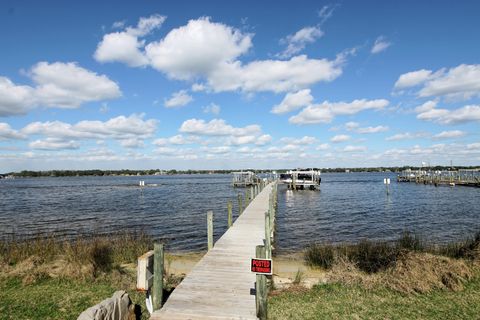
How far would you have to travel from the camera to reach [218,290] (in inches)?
313

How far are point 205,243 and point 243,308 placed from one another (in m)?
11.3

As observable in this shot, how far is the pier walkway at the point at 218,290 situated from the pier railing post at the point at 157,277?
0.63 ft

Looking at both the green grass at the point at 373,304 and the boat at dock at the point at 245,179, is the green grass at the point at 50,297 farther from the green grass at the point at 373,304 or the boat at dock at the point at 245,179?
the boat at dock at the point at 245,179

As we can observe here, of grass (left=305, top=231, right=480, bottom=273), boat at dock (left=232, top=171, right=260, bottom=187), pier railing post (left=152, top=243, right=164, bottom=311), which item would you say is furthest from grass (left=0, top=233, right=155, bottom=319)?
boat at dock (left=232, top=171, right=260, bottom=187)

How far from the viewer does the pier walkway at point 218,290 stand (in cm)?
667

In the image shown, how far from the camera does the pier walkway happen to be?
21.9 feet

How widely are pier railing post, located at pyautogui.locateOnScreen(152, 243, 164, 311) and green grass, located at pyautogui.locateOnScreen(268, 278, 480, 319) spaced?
7.72 ft

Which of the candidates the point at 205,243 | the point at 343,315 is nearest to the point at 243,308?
the point at 343,315

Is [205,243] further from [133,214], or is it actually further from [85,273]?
[133,214]

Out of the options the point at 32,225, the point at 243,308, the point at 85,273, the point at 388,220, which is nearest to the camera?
the point at 243,308

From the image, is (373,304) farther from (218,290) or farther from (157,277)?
(157,277)

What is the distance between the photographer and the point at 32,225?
981 inches

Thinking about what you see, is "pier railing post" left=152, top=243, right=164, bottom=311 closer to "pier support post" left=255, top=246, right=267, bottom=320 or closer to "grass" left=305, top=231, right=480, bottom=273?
"pier support post" left=255, top=246, right=267, bottom=320

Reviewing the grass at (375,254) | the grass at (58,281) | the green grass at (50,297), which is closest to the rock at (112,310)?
the grass at (58,281)
